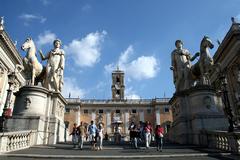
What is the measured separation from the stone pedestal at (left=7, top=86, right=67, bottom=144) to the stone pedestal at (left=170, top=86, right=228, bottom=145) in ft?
29.8

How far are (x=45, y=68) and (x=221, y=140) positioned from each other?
13402mm

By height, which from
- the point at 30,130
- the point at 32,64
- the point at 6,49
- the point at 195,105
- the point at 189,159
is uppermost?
the point at 6,49

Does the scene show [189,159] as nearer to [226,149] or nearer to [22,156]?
[226,149]

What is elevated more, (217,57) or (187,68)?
(217,57)

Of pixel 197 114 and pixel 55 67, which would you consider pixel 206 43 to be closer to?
pixel 197 114

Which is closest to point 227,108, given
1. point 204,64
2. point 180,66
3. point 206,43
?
point 204,64

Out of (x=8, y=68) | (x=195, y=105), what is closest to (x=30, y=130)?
(x=195, y=105)

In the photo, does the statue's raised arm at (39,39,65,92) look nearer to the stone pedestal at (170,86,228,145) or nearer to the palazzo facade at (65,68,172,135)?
the stone pedestal at (170,86,228,145)

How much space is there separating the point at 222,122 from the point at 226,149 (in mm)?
3349

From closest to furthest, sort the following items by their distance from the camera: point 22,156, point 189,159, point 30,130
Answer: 1. point 189,159
2. point 22,156
3. point 30,130

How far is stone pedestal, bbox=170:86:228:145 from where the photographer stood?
13742mm

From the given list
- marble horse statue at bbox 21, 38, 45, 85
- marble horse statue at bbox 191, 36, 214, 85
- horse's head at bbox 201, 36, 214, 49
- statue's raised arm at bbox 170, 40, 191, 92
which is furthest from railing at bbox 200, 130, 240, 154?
marble horse statue at bbox 21, 38, 45, 85

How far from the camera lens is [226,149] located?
10.7 m

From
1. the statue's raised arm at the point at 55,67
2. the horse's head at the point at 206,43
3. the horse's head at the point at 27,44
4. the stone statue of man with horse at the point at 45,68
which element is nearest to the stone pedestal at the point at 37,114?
the statue's raised arm at the point at 55,67
